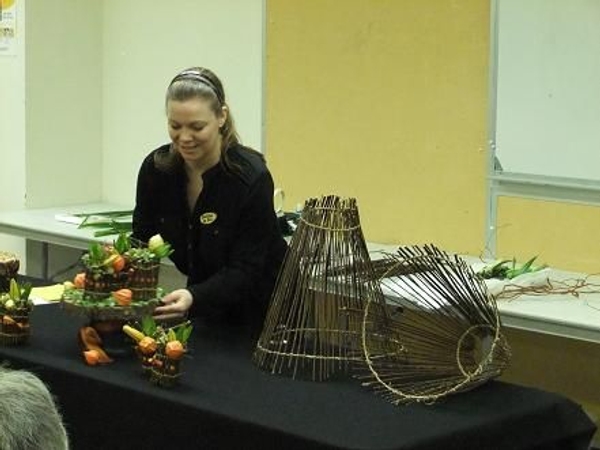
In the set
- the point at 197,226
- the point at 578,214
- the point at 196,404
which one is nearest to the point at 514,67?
the point at 578,214

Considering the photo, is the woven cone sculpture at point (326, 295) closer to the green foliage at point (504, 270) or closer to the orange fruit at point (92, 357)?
the orange fruit at point (92, 357)

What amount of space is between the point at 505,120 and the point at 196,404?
188 centimetres

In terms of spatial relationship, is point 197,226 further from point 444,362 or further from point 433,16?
point 433,16

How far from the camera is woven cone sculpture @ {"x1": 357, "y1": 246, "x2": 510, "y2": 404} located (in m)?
2.11

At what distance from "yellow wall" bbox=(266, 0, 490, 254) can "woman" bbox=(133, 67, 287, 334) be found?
1.23m

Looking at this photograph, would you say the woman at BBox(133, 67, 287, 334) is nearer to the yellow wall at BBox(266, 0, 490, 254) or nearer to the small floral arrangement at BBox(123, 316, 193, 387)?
the small floral arrangement at BBox(123, 316, 193, 387)

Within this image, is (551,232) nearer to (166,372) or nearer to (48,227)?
(166,372)

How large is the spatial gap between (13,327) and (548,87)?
183 centimetres

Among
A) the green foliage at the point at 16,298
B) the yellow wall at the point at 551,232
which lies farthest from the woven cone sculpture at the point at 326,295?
the yellow wall at the point at 551,232

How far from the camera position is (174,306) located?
2391 mm

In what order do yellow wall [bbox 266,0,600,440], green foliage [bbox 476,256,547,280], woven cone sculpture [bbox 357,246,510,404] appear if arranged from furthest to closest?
yellow wall [bbox 266,0,600,440] < green foliage [bbox 476,256,547,280] < woven cone sculpture [bbox 357,246,510,404]

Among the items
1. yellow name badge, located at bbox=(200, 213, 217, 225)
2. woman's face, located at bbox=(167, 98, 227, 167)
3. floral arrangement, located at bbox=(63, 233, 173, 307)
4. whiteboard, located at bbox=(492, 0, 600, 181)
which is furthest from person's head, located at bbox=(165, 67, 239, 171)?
whiteboard, located at bbox=(492, 0, 600, 181)

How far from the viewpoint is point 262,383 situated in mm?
2148

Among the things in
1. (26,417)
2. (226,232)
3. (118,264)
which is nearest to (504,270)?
(226,232)
